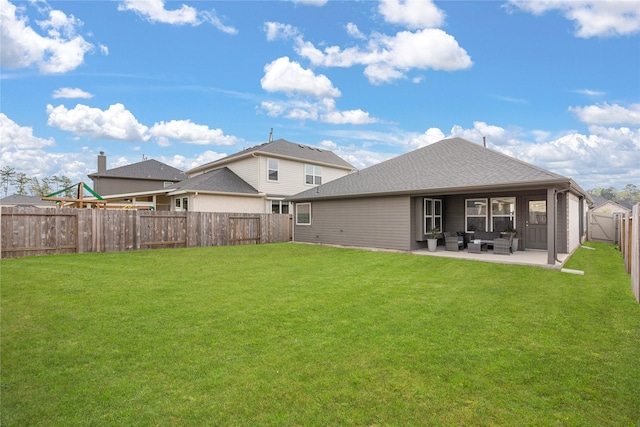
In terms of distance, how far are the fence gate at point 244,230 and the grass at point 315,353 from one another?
9130mm

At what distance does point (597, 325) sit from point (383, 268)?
5.14 metres

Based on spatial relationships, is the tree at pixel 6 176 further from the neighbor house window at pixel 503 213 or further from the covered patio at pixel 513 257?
the neighbor house window at pixel 503 213

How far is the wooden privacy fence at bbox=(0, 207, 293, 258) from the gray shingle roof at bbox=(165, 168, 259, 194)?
331 centimetres

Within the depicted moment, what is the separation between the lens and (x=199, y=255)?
1227 centimetres

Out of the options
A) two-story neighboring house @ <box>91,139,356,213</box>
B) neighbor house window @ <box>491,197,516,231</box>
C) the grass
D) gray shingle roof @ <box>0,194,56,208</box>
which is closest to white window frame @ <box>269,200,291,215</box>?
two-story neighboring house @ <box>91,139,356,213</box>

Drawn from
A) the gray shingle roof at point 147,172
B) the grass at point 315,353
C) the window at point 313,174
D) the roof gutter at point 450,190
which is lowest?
the grass at point 315,353

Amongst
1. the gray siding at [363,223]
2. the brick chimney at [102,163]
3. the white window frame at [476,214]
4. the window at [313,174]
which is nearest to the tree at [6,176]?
the brick chimney at [102,163]

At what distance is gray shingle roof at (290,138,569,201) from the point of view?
10961mm

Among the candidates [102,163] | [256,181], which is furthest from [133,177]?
[256,181]

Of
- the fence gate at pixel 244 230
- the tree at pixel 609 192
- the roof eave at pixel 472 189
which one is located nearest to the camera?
the roof eave at pixel 472 189

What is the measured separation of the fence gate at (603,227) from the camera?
18.8 m

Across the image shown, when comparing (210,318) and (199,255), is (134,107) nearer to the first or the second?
(199,255)

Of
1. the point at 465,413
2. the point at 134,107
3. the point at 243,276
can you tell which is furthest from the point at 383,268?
the point at 134,107

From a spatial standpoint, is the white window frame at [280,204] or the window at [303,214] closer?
the window at [303,214]
